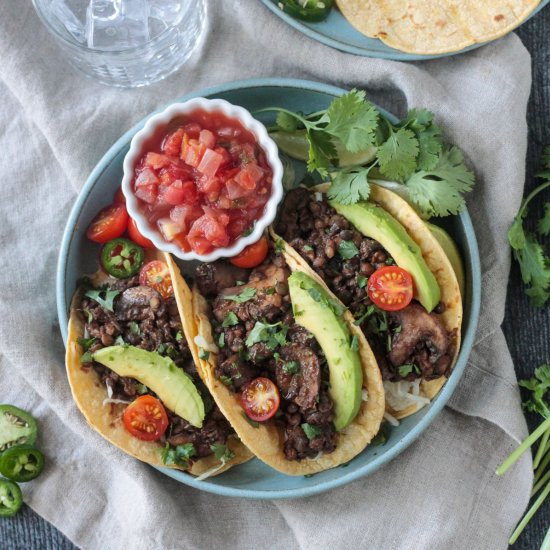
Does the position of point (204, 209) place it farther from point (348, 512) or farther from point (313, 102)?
point (348, 512)

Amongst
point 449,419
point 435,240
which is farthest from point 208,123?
point 449,419

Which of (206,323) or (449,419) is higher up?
(206,323)

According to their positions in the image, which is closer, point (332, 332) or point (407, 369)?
point (332, 332)

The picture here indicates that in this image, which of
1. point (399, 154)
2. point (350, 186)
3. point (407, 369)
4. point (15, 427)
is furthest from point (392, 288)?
point (15, 427)

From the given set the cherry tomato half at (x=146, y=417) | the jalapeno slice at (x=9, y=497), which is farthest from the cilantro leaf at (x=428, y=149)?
the jalapeno slice at (x=9, y=497)

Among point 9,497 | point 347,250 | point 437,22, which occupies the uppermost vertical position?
point 437,22

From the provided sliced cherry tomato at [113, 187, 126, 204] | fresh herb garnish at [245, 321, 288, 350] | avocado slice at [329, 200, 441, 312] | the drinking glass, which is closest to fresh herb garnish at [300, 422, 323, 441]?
fresh herb garnish at [245, 321, 288, 350]

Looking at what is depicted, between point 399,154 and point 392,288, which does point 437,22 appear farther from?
point 392,288
